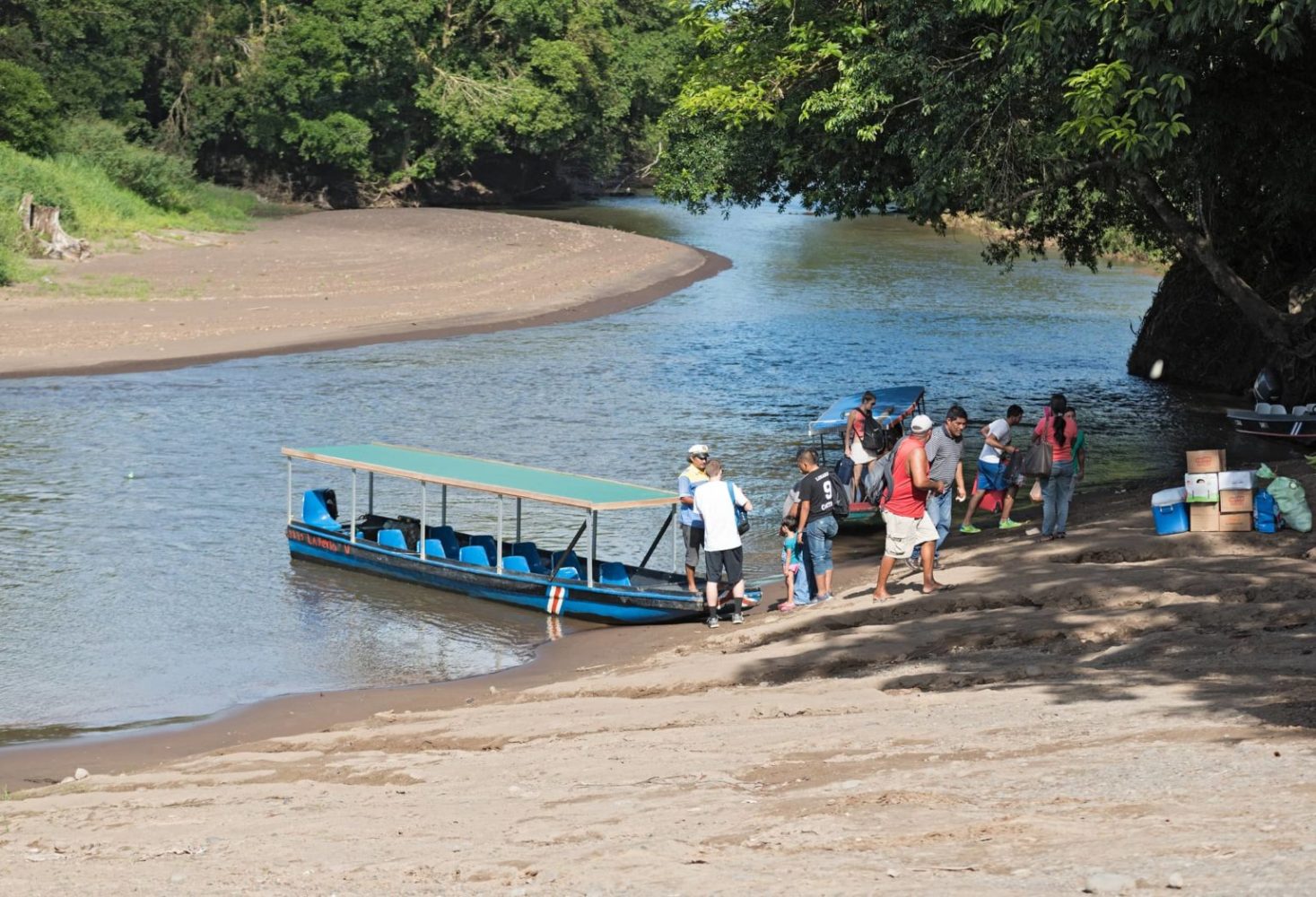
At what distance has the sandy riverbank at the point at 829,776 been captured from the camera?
823 centimetres

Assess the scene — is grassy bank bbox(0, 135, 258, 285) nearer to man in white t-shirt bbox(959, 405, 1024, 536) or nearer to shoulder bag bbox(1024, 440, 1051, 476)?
man in white t-shirt bbox(959, 405, 1024, 536)

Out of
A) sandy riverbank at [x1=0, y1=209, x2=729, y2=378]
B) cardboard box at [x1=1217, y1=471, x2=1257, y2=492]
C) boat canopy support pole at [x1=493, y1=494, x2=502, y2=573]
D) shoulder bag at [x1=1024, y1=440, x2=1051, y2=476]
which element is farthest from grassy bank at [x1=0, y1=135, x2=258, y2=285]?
cardboard box at [x1=1217, y1=471, x2=1257, y2=492]

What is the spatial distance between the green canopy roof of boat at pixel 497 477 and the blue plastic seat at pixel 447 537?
917 mm

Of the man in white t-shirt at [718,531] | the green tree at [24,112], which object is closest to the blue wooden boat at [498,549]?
the man in white t-shirt at [718,531]

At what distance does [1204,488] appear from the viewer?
17.3 metres

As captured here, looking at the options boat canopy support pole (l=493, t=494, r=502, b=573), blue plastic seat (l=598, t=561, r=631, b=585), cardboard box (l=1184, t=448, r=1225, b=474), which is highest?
cardboard box (l=1184, t=448, r=1225, b=474)

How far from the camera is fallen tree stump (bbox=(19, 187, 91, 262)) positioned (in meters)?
48.2

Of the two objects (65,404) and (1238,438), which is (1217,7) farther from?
(65,404)

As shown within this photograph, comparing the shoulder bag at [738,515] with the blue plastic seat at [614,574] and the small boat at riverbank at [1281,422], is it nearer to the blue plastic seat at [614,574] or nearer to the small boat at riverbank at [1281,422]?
the blue plastic seat at [614,574]

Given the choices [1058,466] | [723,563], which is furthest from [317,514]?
[1058,466]

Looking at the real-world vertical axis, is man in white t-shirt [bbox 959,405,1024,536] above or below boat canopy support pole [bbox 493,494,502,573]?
above

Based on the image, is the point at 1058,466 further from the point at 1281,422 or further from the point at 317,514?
the point at 1281,422

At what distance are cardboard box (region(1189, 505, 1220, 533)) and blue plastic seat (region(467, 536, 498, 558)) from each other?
8267 mm

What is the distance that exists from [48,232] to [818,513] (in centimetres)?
3800
